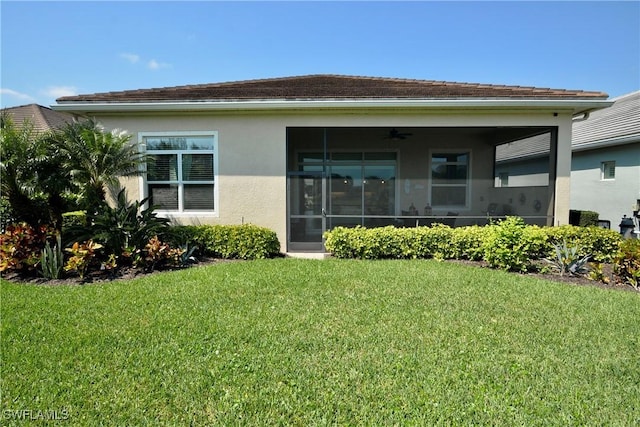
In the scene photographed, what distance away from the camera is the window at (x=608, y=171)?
12773 mm

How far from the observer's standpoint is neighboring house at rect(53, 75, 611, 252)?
27.5 ft

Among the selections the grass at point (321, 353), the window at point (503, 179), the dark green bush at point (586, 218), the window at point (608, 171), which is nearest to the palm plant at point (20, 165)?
the grass at point (321, 353)

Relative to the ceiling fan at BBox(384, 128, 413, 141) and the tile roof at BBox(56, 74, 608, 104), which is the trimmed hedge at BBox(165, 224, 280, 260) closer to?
the tile roof at BBox(56, 74, 608, 104)

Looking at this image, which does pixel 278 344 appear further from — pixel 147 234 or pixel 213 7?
pixel 213 7

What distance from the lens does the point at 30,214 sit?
772 centimetres

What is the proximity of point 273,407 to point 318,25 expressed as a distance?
10.2m

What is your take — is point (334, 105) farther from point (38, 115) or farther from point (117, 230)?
point (38, 115)

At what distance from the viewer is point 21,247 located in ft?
21.7

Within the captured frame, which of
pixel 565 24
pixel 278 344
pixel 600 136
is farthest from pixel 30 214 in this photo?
pixel 600 136

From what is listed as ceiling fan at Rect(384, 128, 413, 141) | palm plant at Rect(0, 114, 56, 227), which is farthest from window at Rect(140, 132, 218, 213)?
ceiling fan at Rect(384, 128, 413, 141)

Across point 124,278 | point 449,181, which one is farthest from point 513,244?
point 124,278

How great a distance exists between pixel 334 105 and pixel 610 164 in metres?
11.9

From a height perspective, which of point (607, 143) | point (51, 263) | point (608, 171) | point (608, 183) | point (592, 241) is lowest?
point (51, 263)

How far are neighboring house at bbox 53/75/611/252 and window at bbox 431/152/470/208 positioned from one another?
26 millimetres
